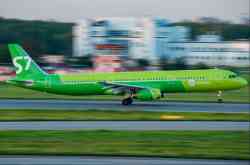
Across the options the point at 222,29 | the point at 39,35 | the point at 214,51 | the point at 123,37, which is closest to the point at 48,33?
the point at 39,35

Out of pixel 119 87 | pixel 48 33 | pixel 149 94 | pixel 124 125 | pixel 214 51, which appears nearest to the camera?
pixel 124 125

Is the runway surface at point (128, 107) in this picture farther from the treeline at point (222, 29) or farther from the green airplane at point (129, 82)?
the treeline at point (222, 29)

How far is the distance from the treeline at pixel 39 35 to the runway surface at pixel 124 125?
305 feet

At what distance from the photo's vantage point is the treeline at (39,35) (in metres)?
138

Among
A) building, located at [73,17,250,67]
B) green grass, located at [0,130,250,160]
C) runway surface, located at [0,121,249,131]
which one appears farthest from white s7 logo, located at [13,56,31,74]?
building, located at [73,17,250,67]

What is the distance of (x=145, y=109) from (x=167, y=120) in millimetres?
7711

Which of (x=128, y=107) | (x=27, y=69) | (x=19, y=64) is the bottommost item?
(x=128, y=107)

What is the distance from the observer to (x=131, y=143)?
24.8 meters

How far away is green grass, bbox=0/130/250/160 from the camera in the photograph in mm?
22406

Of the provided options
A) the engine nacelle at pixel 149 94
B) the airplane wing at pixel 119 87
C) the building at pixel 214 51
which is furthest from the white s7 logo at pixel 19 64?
the building at pixel 214 51

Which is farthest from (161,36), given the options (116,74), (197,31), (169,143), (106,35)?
(169,143)

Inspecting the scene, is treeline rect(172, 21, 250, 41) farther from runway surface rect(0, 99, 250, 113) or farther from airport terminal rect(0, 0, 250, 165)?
runway surface rect(0, 99, 250, 113)

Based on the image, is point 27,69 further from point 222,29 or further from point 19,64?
point 222,29

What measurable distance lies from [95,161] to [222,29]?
171918mm
